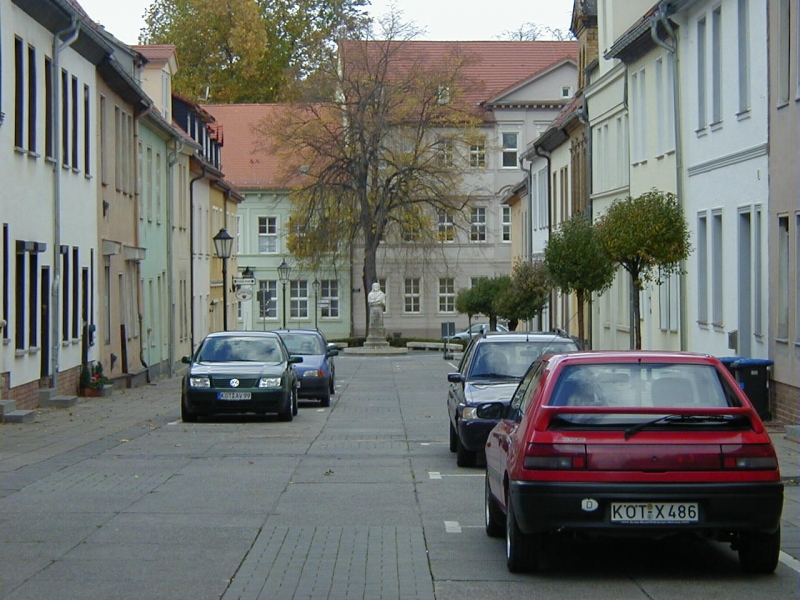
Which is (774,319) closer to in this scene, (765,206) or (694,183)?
(765,206)

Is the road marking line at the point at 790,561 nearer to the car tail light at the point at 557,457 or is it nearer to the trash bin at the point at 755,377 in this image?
the car tail light at the point at 557,457

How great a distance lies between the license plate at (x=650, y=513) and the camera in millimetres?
8102

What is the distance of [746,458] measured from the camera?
815 centimetres

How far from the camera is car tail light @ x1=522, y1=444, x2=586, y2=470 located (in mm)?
8156

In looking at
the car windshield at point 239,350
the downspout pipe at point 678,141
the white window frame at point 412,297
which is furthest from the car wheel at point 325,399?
the white window frame at point 412,297

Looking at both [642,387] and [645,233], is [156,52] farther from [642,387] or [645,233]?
[642,387]

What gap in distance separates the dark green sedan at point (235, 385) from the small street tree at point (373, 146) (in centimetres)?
4048

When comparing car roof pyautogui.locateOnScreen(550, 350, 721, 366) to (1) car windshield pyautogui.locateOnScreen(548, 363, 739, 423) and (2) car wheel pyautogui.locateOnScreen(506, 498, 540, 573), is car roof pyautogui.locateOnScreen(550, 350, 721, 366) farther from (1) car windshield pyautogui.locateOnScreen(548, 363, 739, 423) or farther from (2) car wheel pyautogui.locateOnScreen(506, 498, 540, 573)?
(2) car wheel pyautogui.locateOnScreen(506, 498, 540, 573)

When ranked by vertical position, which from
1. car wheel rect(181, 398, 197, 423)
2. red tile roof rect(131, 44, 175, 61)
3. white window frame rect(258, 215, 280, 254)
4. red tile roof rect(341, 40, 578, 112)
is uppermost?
red tile roof rect(341, 40, 578, 112)

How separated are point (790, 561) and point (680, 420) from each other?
1.76 metres

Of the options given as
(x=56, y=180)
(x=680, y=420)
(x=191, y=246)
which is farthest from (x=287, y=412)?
(x=191, y=246)

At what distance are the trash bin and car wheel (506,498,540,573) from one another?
11.9 metres

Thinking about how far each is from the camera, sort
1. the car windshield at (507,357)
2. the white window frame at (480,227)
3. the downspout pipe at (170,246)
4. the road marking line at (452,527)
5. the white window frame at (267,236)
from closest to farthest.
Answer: the road marking line at (452,527) → the car windshield at (507,357) → the downspout pipe at (170,246) → the white window frame at (480,227) → the white window frame at (267,236)

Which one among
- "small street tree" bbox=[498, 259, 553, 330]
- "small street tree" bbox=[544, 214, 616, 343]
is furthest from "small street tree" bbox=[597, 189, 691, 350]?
"small street tree" bbox=[498, 259, 553, 330]
